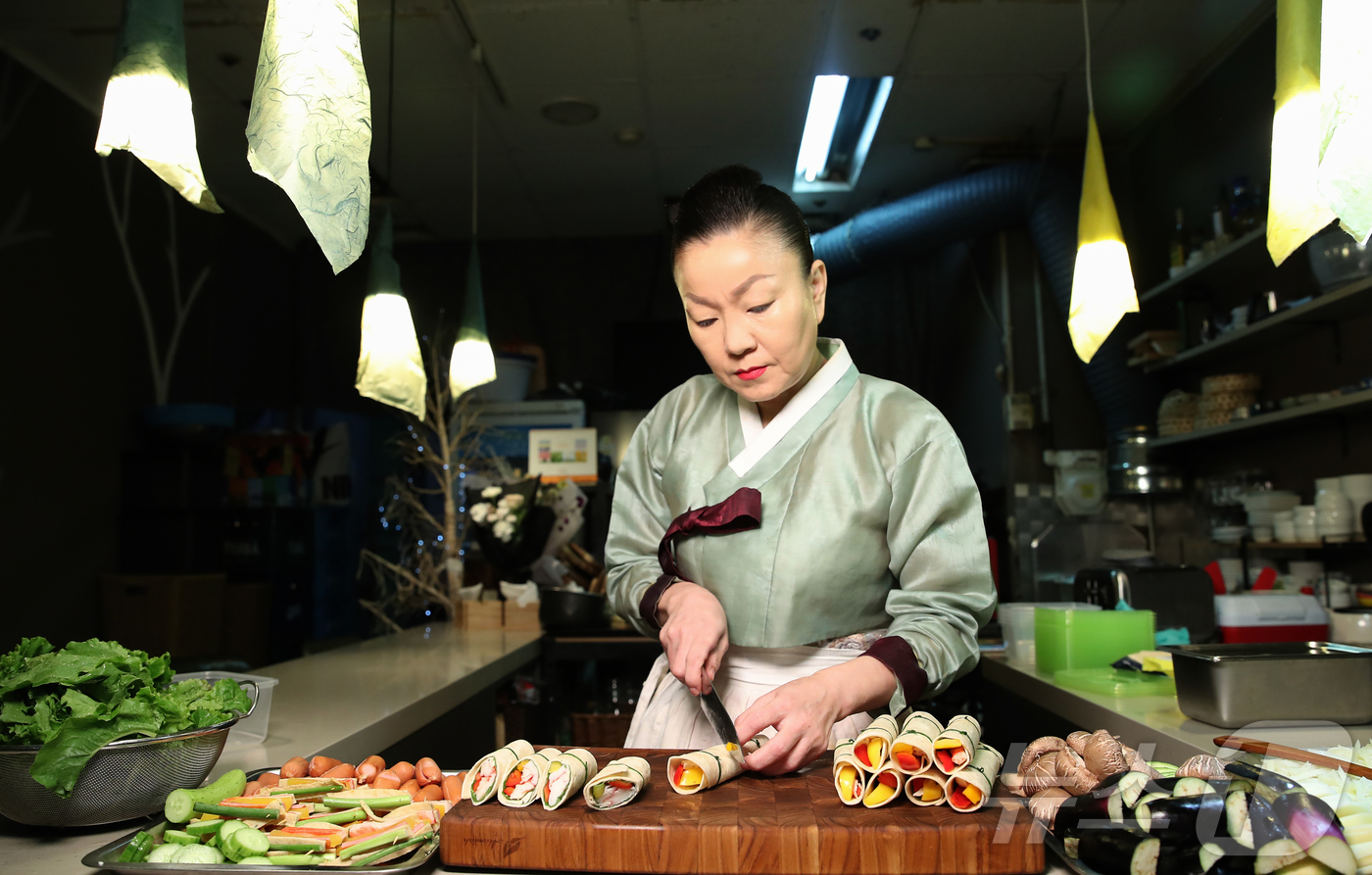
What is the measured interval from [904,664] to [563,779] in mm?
413

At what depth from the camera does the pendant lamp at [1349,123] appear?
923 millimetres

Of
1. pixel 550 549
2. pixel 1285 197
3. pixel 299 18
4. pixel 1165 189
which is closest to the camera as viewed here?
pixel 299 18

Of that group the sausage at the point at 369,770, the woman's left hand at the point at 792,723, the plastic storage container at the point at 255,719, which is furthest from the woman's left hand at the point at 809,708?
the plastic storage container at the point at 255,719

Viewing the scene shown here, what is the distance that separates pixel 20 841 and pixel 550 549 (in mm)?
2671

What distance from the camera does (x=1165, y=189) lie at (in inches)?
166

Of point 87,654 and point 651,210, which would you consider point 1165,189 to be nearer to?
point 651,210

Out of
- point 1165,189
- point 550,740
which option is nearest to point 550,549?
point 550,740

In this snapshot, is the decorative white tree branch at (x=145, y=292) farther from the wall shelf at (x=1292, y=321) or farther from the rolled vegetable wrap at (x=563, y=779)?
the wall shelf at (x=1292, y=321)

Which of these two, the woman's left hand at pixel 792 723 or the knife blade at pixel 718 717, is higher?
the woman's left hand at pixel 792 723

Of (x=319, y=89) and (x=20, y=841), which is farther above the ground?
(x=319, y=89)

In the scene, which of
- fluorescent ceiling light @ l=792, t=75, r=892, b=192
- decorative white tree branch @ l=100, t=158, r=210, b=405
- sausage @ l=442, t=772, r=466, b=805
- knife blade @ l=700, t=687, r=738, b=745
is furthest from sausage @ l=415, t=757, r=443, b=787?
decorative white tree branch @ l=100, t=158, r=210, b=405

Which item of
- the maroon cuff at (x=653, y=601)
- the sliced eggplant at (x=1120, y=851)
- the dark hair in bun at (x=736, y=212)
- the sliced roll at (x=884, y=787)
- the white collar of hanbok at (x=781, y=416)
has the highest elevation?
the dark hair in bun at (x=736, y=212)

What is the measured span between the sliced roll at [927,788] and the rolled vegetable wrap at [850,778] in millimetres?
41

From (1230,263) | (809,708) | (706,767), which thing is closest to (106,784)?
(706,767)
